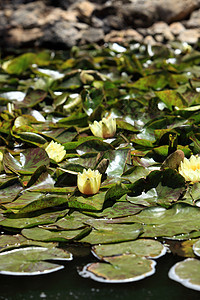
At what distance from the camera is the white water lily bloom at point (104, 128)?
2.18m

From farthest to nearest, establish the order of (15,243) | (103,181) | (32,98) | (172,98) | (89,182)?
(32,98) → (172,98) → (103,181) → (89,182) → (15,243)

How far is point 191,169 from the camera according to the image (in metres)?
1.76

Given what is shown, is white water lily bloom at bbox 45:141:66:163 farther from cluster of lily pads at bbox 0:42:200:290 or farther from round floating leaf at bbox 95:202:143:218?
round floating leaf at bbox 95:202:143:218

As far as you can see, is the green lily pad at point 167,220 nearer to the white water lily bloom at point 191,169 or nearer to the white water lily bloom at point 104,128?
the white water lily bloom at point 191,169

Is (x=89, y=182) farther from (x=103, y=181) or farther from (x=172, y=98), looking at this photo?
(x=172, y=98)

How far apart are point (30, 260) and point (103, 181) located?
574mm

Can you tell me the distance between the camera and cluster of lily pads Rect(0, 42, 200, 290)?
1.39 metres

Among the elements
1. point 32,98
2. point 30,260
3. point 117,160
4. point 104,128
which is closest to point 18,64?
point 32,98

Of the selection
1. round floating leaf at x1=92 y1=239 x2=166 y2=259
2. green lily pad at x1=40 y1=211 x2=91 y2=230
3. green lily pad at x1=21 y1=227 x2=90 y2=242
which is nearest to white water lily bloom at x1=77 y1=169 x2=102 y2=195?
green lily pad at x1=40 y1=211 x2=91 y2=230

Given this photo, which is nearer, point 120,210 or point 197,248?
point 197,248

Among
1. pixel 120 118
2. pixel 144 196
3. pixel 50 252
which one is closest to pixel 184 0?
pixel 120 118

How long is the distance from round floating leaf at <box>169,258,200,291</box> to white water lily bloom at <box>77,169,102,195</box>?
0.51 metres

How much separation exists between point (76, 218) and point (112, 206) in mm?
152

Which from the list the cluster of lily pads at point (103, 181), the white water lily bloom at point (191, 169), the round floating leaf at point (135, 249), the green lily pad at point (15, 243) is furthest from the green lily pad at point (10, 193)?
the white water lily bloom at point (191, 169)
